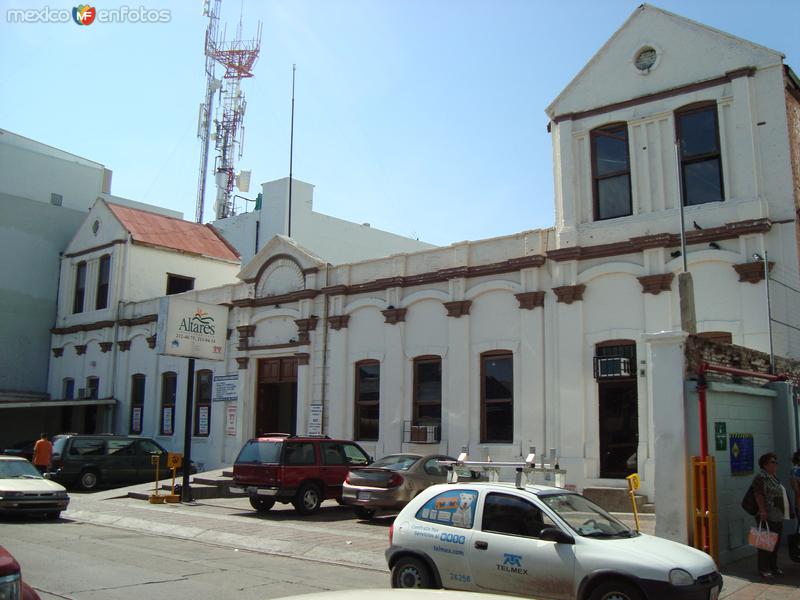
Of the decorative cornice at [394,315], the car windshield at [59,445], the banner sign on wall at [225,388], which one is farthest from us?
the banner sign on wall at [225,388]

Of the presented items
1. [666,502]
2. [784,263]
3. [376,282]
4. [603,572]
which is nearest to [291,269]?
[376,282]

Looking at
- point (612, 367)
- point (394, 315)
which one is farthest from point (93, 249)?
point (612, 367)

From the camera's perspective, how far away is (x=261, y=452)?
1767 centimetres

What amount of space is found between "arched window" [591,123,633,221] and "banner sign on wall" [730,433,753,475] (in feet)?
24.6

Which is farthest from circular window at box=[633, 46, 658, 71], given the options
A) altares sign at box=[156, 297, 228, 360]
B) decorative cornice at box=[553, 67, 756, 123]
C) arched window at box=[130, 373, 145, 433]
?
arched window at box=[130, 373, 145, 433]

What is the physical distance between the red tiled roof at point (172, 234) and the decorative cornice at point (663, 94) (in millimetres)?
18877

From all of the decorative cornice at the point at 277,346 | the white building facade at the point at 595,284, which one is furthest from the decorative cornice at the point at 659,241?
the decorative cornice at the point at 277,346

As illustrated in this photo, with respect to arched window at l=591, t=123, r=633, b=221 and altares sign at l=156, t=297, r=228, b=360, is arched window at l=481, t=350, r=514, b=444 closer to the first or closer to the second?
arched window at l=591, t=123, r=633, b=221

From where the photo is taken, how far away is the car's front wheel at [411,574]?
28.4 feet

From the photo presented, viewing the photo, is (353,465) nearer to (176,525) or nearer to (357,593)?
(176,525)

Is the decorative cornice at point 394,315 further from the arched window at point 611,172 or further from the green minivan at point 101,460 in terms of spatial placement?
the green minivan at point 101,460

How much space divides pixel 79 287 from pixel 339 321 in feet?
54.3

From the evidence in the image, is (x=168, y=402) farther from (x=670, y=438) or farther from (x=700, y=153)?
(x=670, y=438)

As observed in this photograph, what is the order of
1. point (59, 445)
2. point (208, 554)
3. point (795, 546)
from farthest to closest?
point (59, 445) → point (208, 554) → point (795, 546)
